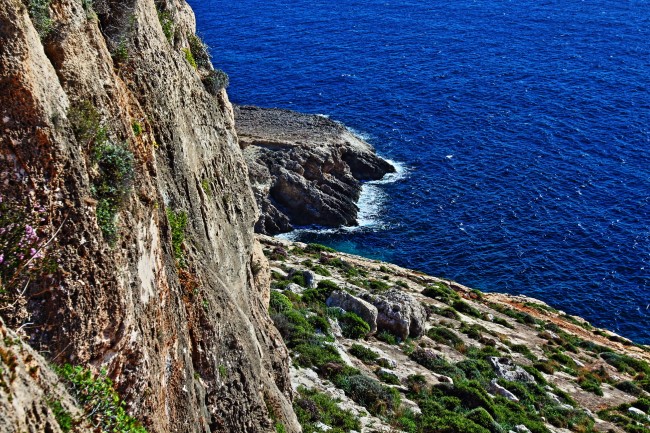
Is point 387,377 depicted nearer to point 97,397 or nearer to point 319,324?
point 319,324

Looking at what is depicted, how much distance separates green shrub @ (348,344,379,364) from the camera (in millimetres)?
42656

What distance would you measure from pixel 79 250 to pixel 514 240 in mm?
77764

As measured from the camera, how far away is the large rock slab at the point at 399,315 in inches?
1937

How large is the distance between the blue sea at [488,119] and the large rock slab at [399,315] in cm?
2760

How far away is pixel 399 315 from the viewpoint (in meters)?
49.4

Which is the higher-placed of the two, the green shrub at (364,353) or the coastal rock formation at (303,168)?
the green shrub at (364,353)

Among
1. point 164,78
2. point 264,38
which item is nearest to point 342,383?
point 164,78

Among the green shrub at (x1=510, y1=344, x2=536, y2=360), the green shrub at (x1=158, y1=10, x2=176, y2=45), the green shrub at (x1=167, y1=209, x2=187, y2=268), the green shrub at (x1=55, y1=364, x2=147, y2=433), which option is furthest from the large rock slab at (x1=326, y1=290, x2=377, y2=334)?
the green shrub at (x1=55, y1=364, x2=147, y2=433)

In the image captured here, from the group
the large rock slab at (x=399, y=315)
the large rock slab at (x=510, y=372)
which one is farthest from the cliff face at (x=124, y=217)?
the large rock slab at (x=510, y=372)

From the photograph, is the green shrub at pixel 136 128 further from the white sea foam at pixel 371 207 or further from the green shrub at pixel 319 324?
the white sea foam at pixel 371 207

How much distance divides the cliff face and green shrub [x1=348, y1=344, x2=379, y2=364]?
1989 centimetres

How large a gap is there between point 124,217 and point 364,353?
102ft

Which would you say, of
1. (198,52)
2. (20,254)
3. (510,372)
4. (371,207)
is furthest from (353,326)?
(371,207)

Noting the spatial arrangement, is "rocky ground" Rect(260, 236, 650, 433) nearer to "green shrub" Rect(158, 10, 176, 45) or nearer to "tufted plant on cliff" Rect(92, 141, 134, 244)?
"green shrub" Rect(158, 10, 176, 45)
